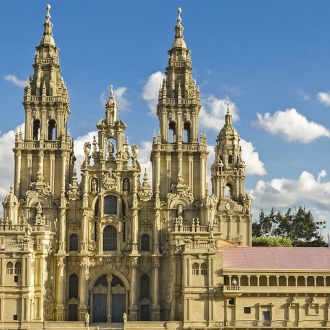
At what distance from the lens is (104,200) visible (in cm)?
8769

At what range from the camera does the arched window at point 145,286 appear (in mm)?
86688

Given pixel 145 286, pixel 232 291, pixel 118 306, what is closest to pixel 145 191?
pixel 145 286

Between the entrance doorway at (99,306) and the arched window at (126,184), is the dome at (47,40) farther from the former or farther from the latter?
the entrance doorway at (99,306)

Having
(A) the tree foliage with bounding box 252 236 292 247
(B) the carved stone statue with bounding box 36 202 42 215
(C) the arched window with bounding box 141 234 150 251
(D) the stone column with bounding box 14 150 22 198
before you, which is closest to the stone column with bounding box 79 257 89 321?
(C) the arched window with bounding box 141 234 150 251

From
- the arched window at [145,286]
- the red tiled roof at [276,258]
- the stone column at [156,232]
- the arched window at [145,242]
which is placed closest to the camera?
the red tiled roof at [276,258]

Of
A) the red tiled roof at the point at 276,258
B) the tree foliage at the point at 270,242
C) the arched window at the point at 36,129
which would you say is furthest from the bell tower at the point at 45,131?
the tree foliage at the point at 270,242

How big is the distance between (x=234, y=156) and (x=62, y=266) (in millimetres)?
47920

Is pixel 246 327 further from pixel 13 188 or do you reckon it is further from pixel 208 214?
pixel 13 188

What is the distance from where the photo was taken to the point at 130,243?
86562mm

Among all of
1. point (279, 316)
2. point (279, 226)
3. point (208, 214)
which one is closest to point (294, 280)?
point (279, 316)

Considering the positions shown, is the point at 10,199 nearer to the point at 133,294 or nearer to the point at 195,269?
the point at 133,294

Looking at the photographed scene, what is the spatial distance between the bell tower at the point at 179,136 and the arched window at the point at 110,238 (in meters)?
7.48

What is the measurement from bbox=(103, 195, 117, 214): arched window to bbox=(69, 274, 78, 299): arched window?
9.08 metres

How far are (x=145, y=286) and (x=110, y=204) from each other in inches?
438
